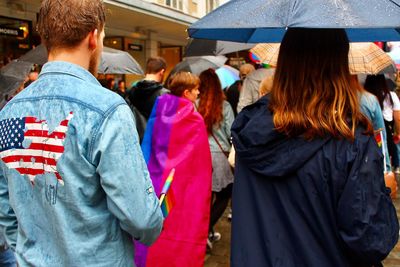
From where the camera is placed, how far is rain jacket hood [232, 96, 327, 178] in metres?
1.71

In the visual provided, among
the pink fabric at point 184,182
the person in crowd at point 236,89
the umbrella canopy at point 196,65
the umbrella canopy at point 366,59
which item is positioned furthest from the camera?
the person in crowd at point 236,89

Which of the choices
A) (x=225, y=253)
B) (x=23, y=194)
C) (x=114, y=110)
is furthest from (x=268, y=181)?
(x=225, y=253)

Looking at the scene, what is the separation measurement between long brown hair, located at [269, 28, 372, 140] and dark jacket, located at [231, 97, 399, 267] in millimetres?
53

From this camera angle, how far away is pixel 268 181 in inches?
72.6

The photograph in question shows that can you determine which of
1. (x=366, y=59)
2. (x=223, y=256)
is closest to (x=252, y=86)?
(x=366, y=59)

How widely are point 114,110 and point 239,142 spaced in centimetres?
59

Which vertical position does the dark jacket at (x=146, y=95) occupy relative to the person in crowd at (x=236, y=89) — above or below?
above

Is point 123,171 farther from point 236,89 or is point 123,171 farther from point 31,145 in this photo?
point 236,89

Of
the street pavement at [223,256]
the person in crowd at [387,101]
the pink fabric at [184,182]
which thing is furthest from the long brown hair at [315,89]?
the person in crowd at [387,101]

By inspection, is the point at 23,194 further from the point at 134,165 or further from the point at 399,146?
the point at 399,146

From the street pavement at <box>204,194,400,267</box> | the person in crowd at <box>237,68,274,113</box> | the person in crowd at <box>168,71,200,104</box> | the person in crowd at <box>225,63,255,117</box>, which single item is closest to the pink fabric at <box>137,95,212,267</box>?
the person in crowd at <box>168,71,200,104</box>

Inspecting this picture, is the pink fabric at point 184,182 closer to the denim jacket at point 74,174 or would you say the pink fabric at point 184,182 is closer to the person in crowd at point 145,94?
the person in crowd at point 145,94

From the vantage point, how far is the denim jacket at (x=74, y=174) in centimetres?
150

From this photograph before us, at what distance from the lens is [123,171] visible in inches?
59.0
